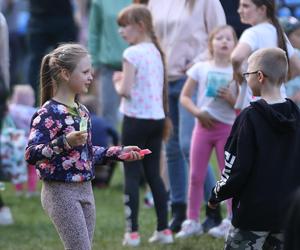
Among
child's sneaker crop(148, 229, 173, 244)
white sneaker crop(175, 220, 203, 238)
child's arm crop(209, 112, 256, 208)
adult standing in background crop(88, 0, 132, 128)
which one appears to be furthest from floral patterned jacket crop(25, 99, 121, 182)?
adult standing in background crop(88, 0, 132, 128)

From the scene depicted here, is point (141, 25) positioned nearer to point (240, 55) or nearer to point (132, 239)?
point (240, 55)

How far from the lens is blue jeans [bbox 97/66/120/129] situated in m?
9.64

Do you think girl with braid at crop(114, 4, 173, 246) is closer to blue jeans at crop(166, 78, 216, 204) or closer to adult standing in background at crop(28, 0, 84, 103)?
blue jeans at crop(166, 78, 216, 204)

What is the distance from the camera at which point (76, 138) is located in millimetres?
4543

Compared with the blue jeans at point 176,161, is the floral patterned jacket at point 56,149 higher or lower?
higher

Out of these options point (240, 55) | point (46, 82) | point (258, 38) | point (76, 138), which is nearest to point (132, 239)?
point (240, 55)

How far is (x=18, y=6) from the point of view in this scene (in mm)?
16953

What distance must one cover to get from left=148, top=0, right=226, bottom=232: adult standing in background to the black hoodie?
7.71 ft

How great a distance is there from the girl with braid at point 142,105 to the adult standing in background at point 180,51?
0.39m

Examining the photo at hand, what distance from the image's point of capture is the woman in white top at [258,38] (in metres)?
6.07

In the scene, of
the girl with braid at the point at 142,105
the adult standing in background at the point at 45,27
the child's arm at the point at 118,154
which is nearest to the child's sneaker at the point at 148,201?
the girl with braid at the point at 142,105

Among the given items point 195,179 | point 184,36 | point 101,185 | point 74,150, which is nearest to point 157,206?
point 195,179

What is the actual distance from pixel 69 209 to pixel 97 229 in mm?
2921

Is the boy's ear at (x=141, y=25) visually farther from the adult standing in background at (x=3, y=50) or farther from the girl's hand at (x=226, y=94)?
the adult standing in background at (x=3, y=50)
